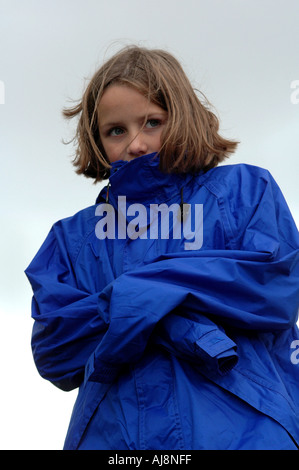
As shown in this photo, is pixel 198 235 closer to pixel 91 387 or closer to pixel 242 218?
pixel 242 218

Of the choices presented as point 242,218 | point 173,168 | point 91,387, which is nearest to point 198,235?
point 242,218

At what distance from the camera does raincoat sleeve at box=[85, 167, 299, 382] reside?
1.99 m

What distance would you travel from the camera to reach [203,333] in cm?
196

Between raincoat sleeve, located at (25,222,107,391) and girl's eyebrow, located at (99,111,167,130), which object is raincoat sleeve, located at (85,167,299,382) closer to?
raincoat sleeve, located at (25,222,107,391)

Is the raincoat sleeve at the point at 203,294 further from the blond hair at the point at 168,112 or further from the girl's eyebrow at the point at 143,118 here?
the girl's eyebrow at the point at 143,118

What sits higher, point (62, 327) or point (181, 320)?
point (181, 320)

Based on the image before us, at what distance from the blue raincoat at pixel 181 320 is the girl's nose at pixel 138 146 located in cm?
7

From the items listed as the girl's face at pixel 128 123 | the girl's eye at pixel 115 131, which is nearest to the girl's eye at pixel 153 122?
the girl's face at pixel 128 123

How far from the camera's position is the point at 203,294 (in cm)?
207

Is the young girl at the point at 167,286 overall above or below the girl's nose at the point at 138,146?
below

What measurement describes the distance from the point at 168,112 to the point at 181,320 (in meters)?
0.93

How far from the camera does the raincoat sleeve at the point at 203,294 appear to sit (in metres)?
1.99

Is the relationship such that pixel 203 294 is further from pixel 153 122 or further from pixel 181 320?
pixel 153 122

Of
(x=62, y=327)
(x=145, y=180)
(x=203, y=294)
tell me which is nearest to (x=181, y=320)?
(x=203, y=294)
